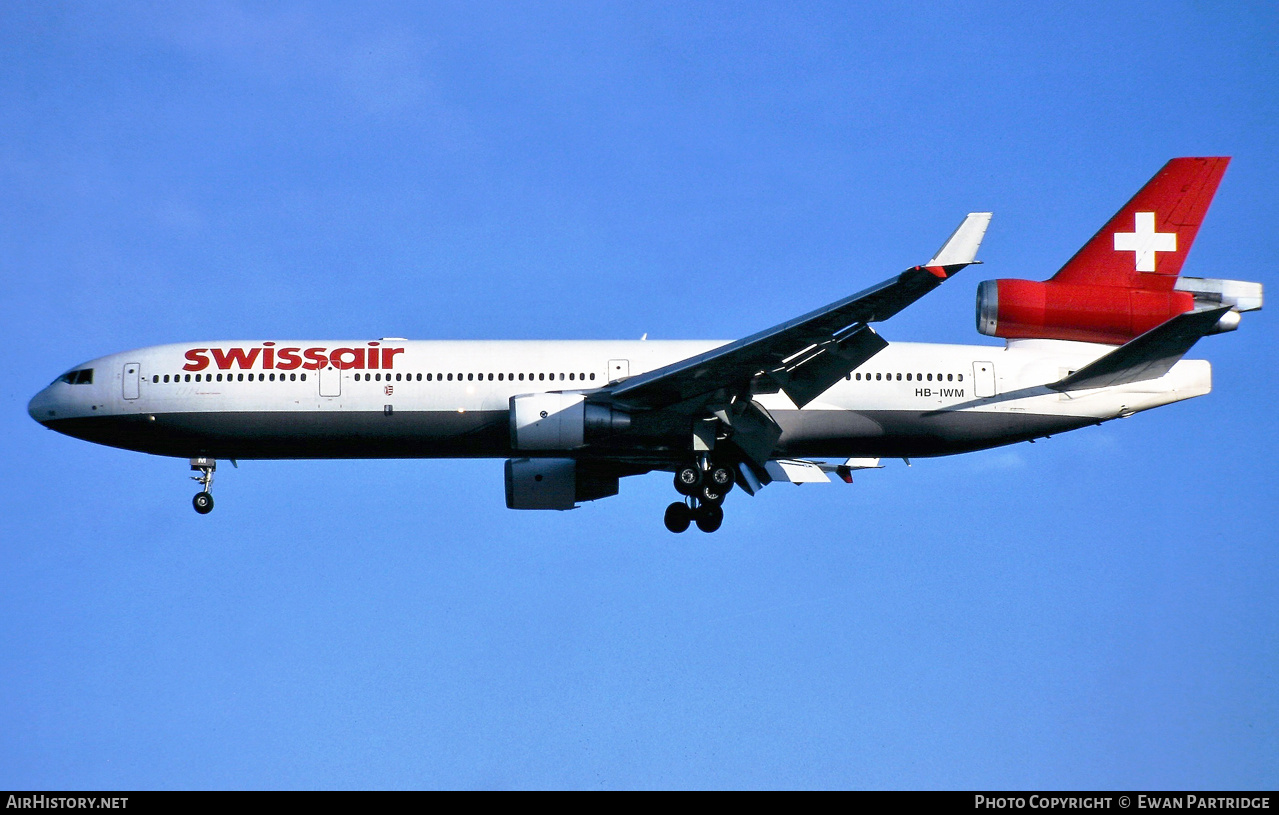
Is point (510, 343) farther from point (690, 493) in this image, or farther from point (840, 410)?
point (840, 410)

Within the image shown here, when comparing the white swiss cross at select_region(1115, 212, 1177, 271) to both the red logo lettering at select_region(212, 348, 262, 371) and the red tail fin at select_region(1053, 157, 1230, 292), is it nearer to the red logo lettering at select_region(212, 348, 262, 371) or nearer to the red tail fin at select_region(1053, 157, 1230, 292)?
the red tail fin at select_region(1053, 157, 1230, 292)

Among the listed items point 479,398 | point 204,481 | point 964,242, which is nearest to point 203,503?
point 204,481

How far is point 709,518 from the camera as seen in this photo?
30.0m

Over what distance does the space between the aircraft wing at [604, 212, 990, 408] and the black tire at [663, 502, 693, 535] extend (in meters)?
3.68

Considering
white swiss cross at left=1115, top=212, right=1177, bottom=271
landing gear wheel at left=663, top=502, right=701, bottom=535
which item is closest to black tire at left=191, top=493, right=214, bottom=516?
landing gear wheel at left=663, top=502, right=701, bottom=535

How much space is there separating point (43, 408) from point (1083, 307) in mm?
24911

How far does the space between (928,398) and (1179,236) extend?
7.53 meters

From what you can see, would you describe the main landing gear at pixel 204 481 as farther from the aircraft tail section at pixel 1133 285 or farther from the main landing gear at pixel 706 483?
the aircraft tail section at pixel 1133 285

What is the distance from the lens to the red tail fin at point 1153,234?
30.3m

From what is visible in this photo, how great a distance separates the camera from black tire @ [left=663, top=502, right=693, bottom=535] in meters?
30.4

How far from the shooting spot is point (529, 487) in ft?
101

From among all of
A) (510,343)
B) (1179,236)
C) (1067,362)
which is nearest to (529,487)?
(510,343)

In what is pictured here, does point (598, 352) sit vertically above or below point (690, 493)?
above
